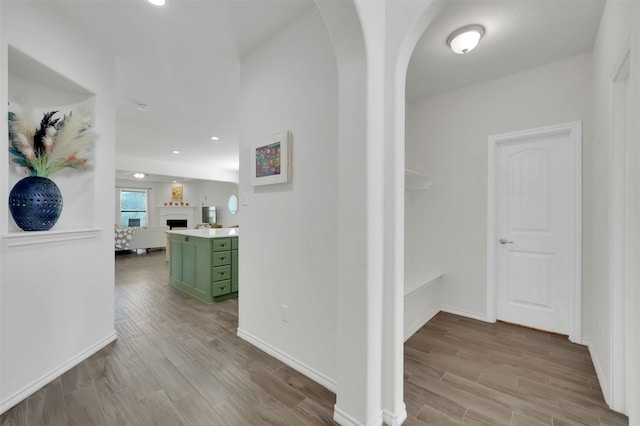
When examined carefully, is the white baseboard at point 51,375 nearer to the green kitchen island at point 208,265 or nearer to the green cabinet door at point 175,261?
the green kitchen island at point 208,265

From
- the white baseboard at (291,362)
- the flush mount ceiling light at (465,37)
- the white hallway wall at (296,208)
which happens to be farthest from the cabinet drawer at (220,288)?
the flush mount ceiling light at (465,37)

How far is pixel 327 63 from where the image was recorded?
5.81 ft

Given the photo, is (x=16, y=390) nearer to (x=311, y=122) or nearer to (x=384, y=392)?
(x=384, y=392)

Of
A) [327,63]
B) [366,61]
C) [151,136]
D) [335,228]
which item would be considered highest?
[151,136]

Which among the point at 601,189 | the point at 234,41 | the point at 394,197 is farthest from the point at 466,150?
the point at 234,41

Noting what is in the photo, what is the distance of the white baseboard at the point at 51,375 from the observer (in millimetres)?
1577

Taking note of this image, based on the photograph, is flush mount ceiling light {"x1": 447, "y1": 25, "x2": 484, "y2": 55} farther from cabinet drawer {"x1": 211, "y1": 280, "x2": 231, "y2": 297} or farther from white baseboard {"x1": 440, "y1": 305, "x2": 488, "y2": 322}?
cabinet drawer {"x1": 211, "y1": 280, "x2": 231, "y2": 297}

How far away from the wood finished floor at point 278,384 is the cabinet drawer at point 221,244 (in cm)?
A: 108

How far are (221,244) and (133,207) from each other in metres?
9.06

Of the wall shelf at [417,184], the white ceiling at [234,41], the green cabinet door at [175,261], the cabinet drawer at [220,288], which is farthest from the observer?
the green cabinet door at [175,261]

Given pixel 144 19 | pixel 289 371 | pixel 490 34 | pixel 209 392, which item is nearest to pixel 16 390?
pixel 209 392

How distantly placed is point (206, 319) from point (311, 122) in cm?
243

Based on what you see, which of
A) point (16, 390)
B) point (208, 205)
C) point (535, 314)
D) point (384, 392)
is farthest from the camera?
point (208, 205)

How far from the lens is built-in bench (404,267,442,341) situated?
2.49m
